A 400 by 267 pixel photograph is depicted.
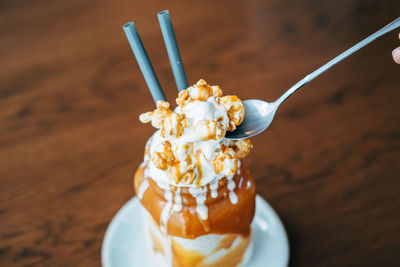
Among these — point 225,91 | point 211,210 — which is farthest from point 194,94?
point 225,91

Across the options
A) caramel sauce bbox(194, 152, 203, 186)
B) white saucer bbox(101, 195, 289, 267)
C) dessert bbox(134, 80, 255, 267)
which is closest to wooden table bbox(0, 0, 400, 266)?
white saucer bbox(101, 195, 289, 267)

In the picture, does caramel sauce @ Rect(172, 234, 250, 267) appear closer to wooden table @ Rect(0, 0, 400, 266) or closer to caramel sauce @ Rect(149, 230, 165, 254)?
caramel sauce @ Rect(149, 230, 165, 254)

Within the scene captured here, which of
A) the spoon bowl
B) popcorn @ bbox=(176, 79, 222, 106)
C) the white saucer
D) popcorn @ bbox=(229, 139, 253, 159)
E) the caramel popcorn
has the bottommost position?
the white saucer

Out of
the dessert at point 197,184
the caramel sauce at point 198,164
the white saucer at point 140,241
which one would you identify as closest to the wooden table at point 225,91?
the white saucer at point 140,241

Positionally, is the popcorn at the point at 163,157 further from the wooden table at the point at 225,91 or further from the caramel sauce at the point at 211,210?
the wooden table at the point at 225,91

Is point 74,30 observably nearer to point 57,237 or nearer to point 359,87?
point 57,237

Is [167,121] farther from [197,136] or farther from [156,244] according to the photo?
[156,244]
